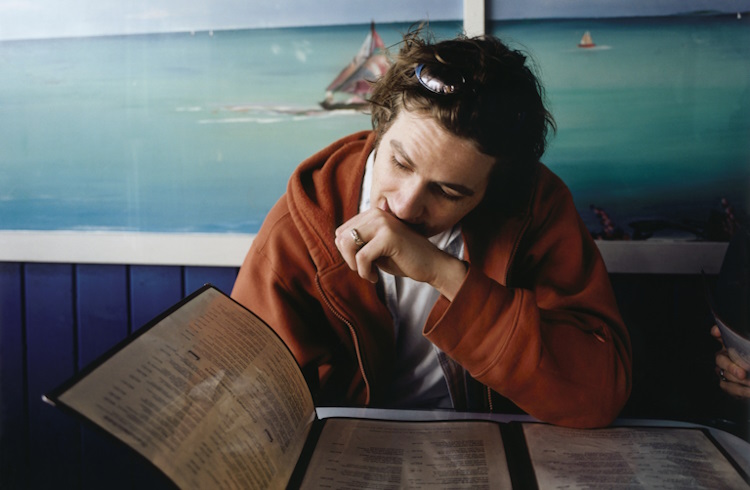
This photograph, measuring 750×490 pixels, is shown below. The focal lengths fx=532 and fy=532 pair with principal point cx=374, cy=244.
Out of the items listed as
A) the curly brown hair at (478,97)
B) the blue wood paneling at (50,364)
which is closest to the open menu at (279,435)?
the curly brown hair at (478,97)

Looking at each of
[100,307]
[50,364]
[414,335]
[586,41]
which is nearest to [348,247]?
[414,335]

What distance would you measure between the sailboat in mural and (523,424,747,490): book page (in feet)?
2.73

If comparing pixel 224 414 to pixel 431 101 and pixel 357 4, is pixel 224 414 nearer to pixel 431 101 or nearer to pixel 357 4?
pixel 431 101

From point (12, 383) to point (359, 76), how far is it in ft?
4.07

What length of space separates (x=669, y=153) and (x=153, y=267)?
4.07 feet

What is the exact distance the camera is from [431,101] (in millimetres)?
783

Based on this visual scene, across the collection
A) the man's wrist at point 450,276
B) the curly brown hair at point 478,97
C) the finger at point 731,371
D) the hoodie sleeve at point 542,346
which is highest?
the curly brown hair at point 478,97

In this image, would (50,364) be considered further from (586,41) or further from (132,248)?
(586,41)

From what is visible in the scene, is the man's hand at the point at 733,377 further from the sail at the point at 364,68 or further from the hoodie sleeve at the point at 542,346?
the sail at the point at 364,68

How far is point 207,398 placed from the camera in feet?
1.69

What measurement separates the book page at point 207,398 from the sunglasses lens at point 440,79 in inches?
16.5

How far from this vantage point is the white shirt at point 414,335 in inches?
37.7

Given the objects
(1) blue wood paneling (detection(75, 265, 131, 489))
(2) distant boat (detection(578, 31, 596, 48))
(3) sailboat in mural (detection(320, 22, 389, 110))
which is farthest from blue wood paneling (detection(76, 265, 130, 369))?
(2) distant boat (detection(578, 31, 596, 48))

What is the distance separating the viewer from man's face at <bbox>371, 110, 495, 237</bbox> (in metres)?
0.78
